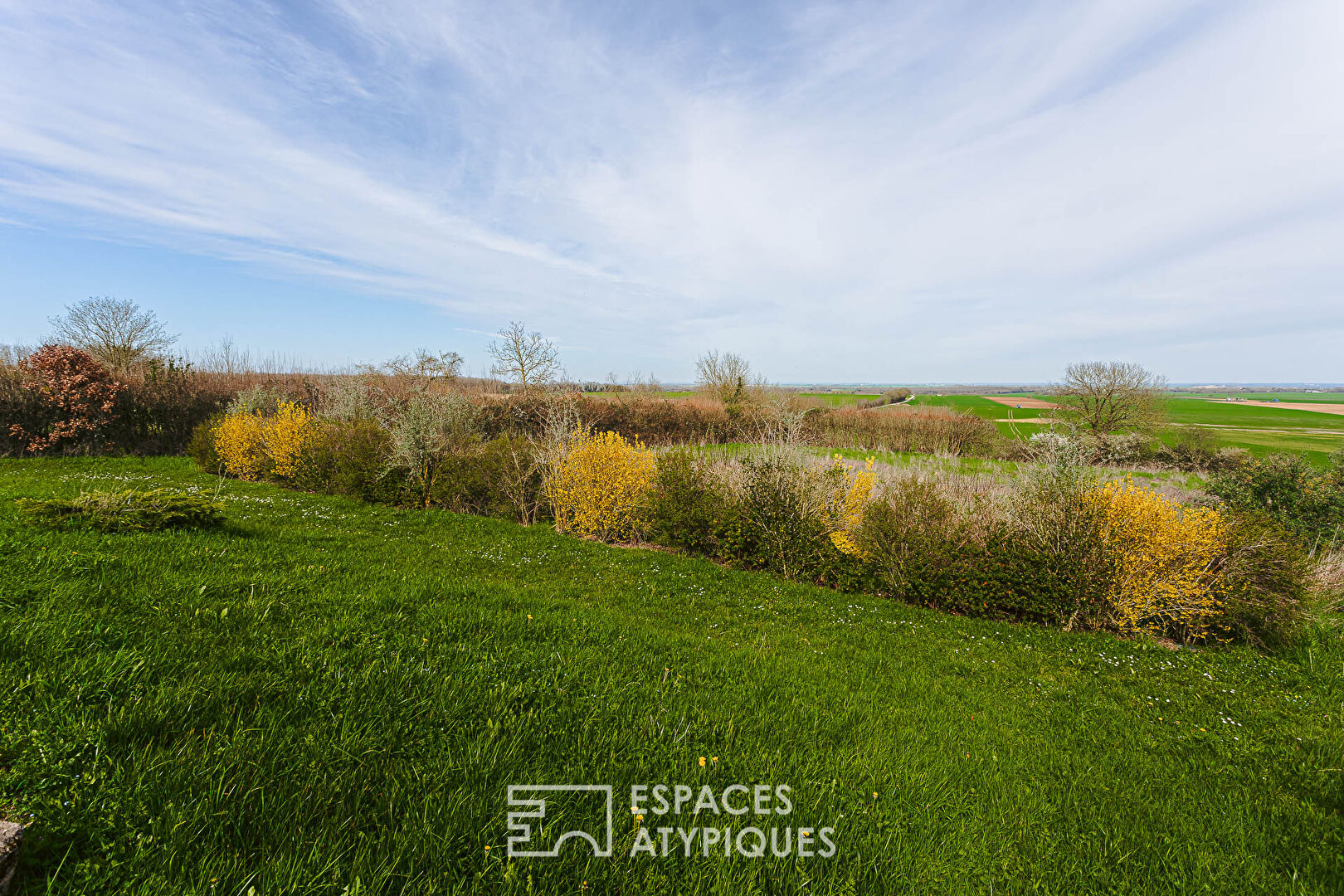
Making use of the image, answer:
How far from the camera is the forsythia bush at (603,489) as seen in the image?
32.0 ft

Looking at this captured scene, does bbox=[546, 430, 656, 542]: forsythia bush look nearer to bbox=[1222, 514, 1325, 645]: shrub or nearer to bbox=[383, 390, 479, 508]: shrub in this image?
bbox=[383, 390, 479, 508]: shrub

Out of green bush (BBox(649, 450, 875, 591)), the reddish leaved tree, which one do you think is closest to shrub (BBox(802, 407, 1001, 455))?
green bush (BBox(649, 450, 875, 591))

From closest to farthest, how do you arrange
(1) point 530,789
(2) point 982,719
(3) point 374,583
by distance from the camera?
(1) point 530,789 → (2) point 982,719 → (3) point 374,583

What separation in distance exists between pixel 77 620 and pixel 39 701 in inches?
38.6

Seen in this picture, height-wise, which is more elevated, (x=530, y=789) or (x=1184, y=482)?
(x=530, y=789)

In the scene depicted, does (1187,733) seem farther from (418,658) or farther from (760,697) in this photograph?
(418,658)

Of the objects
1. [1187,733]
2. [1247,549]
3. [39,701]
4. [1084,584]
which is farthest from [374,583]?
Answer: [1247,549]

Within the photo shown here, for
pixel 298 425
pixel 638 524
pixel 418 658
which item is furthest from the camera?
pixel 298 425

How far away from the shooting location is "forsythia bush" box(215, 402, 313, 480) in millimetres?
12797

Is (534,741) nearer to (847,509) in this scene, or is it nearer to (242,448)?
(847,509)

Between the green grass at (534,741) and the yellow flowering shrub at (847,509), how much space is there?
257 centimetres

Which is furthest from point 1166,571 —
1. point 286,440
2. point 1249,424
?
point 1249,424

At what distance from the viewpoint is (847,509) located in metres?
8.13

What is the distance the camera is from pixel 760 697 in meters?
3.23
